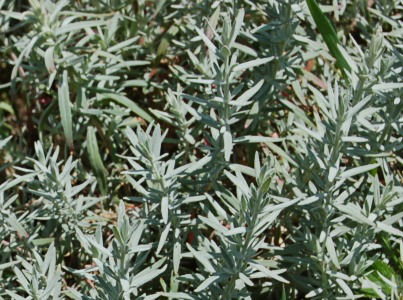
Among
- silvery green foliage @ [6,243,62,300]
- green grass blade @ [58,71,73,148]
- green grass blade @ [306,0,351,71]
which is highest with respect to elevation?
green grass blade @ [306,0,351,71]

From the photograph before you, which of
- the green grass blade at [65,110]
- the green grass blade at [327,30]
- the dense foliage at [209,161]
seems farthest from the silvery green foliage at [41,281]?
the green grass blade at [327,30]

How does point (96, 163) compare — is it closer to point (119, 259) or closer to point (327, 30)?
point (119, 259)

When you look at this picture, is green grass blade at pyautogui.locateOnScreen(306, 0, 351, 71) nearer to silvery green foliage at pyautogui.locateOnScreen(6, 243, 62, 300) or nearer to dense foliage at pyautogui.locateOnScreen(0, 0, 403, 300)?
dense foliage at pyautogui.locateOnScreen(0, 0, 403, 300)

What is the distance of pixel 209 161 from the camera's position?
7.13 feet

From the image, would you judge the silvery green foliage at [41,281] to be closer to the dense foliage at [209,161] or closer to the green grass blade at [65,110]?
the dense foliage at [209,161]

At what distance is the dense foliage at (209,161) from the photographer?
76.7 inches

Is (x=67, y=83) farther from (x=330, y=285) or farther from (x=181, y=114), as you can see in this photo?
(x=330, y=285)

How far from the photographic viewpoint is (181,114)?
7.84 ft

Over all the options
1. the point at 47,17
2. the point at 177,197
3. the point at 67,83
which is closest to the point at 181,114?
the point at 177,197

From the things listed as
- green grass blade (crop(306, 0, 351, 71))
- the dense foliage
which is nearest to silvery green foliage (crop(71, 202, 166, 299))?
the dense foliage

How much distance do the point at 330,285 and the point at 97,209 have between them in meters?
1.07

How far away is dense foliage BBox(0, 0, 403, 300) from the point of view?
6.39 feet

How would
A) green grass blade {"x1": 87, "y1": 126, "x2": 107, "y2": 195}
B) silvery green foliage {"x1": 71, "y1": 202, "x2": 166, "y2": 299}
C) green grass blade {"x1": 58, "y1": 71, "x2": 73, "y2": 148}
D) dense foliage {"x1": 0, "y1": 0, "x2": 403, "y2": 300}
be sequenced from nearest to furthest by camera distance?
silvery green foliage {"x1": 71, "y1": 202, "x2": 166, "y2": 299} < dense foliage {"x1": 0, "y1": 0, "x2": 403, "y2": 300} < green grass blade {"x1": 58, "y1": 71, "x2": 73, "y2": 148} < green grass blade {"x1": 87, "y1": 126, "x2": 107, "y2": 195}

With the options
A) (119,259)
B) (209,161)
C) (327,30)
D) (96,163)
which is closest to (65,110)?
(96,163)
